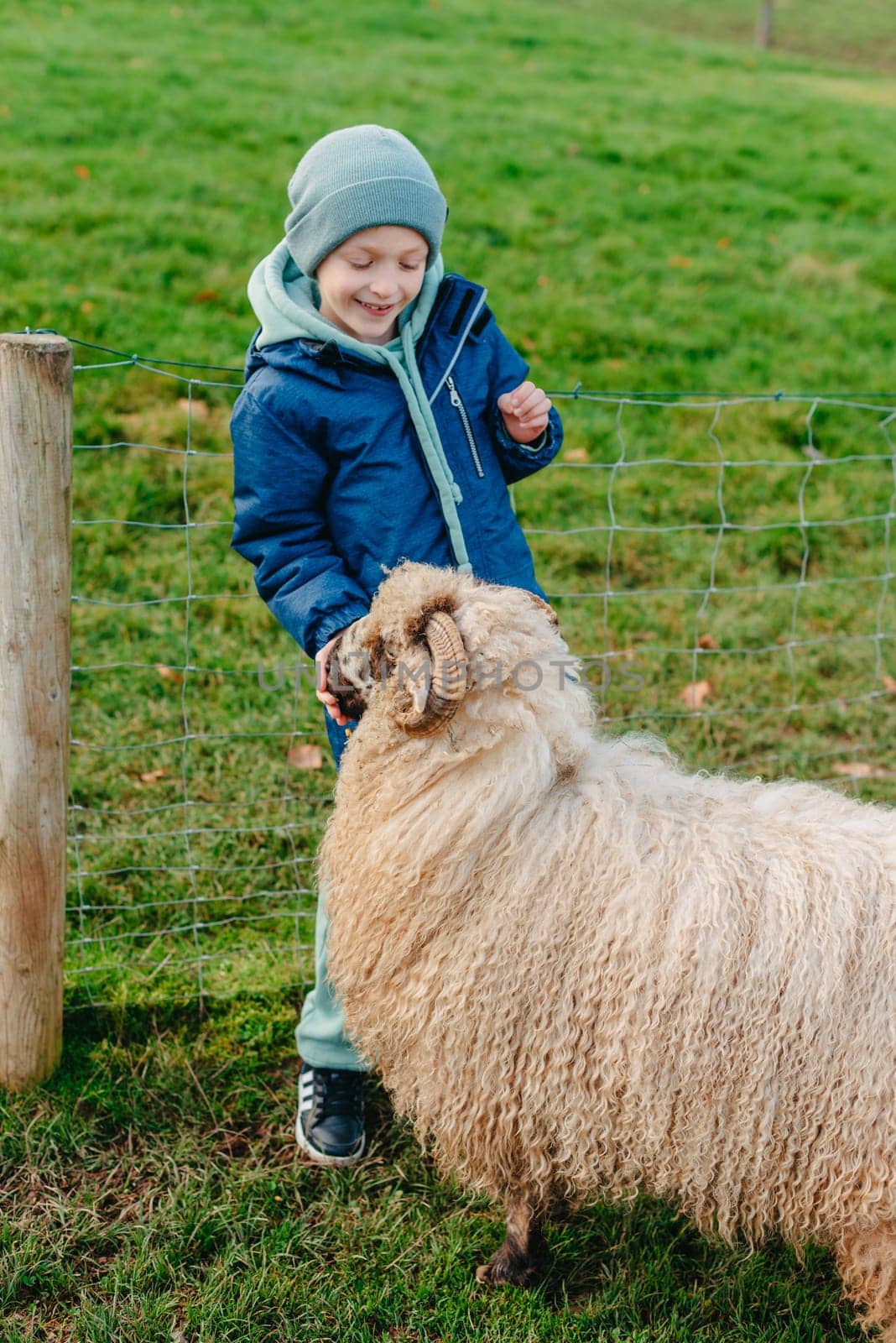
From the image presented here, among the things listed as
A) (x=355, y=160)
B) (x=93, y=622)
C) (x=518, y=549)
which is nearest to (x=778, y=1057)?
(x=518, y=549)

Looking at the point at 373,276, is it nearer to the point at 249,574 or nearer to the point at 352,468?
the point at 352,468

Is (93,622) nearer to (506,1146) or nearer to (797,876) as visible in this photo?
(506,1146)

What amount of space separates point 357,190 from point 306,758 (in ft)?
6.75

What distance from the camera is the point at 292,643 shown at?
417cm

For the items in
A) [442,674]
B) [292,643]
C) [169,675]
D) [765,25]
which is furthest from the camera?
[765,25]

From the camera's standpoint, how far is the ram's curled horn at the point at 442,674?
1.86 meters

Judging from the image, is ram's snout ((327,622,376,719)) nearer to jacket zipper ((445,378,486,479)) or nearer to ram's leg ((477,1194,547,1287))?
jacket zipper ((445,378,486,479))

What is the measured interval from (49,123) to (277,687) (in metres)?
5.36

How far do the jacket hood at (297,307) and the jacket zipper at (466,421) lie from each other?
0.40 ft

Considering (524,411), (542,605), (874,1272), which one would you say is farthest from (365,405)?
(874,1272)

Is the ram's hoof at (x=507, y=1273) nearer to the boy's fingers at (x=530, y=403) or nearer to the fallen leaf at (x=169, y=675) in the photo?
the boy's fingers at (x=530, y=403)

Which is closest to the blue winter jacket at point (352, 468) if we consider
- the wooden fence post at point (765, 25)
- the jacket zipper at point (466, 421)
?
the jacket zipper at point (466, 421)

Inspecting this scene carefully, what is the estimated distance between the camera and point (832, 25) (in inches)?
831

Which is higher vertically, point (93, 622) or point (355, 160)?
point (355, 160)
